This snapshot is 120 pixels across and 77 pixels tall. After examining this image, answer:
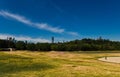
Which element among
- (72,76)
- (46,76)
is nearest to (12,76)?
(46,76)

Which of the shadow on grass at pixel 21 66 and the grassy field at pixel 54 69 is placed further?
the shadow on grass at pixel 21 66

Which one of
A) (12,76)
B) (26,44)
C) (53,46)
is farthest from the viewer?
(26,44)

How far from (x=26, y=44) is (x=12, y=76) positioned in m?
142

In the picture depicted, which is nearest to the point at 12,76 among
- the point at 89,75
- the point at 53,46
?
the point at 89,75

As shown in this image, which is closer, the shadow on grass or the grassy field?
the grassy field

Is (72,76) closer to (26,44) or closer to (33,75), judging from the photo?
(33,75)

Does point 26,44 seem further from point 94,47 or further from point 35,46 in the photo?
point 94,47

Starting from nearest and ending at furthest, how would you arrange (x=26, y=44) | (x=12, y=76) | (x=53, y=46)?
(x=12, y=76) < (x=53, y=46) < (x=26, y=44)

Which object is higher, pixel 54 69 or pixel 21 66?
pixel 21 66

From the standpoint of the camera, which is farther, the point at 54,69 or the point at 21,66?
the point at 21,66

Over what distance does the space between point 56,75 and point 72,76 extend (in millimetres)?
1825

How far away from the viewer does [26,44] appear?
166 metres

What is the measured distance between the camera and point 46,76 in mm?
25531

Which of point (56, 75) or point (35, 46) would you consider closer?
point (56, 75)
